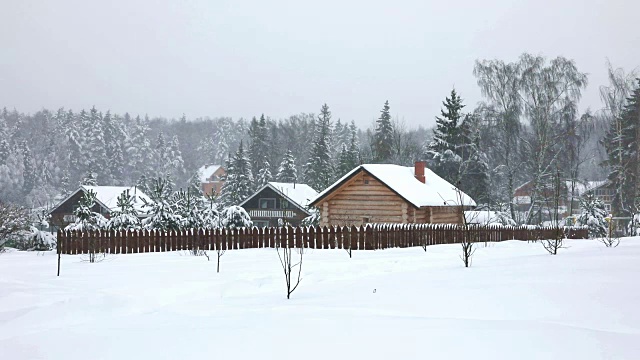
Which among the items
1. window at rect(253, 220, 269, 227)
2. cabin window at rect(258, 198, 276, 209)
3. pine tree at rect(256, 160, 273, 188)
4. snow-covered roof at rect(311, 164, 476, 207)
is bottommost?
window at rect(253, 220, 269, 227)

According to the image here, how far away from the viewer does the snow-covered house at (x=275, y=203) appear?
5019 cm

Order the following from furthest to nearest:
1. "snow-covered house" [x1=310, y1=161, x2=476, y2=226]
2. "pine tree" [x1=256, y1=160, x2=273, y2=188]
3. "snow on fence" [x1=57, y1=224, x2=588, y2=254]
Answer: "pine tree" [x1=256, y1=160, x2=273, y2=188] → "snow-covered house" [x1=310, y1=161, x2=476, y2=226] → "snow on fence" [x1=57, y1=224, x2=588, y2=254]

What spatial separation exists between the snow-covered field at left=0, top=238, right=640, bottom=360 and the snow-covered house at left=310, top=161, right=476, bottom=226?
53.1ft

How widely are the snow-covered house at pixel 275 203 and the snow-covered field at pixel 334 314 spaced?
119ft

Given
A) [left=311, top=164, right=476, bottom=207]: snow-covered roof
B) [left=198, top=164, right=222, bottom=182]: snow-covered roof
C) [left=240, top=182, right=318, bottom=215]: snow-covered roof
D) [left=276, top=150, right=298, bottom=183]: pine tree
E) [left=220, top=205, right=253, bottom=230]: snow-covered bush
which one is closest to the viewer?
[left=220, top=205, right=253, bottom=230]: snow-covered bush

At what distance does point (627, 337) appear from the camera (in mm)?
5832

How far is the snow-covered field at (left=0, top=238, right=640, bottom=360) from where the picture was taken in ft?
19.3

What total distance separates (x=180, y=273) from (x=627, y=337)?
34.1ft

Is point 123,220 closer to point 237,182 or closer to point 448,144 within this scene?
point 448,144

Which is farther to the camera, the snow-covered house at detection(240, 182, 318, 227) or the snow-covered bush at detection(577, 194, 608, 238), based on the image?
the snow-covered house at detection(240, 182, 318, 227)

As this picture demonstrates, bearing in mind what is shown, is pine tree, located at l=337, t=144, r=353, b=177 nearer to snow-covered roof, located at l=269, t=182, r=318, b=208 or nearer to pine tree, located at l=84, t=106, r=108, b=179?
snow-covered roof, located at l=269, t=182, r=318, b=208

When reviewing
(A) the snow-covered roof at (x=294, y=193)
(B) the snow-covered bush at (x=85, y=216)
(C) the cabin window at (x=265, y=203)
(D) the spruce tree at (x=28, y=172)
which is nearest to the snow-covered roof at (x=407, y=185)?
(B) the snow-covered bush at (x=85, y=216)

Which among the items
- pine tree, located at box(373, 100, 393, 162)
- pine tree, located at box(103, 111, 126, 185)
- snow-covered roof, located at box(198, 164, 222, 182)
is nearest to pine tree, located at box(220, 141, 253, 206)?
pine tree, located at box(373, 100, 393, 162)

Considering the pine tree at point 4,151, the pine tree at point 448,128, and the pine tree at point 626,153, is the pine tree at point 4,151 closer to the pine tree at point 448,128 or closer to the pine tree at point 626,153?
the pine tree at point 448,128
